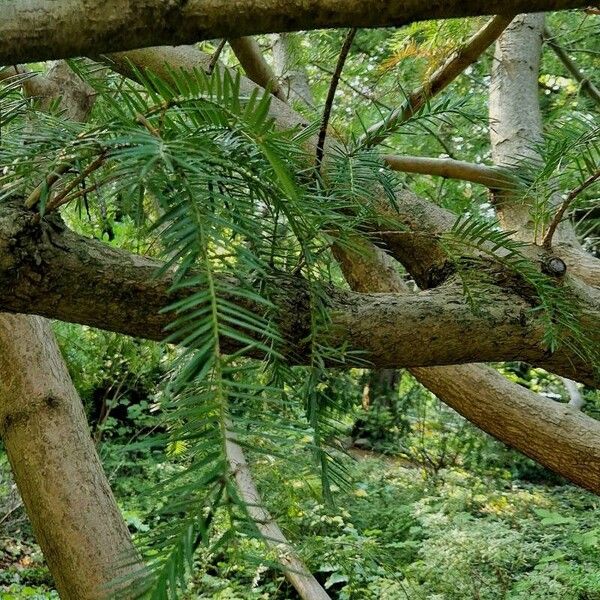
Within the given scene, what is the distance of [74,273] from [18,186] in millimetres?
102

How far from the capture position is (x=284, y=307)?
0.70 metres

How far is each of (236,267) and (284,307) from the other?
0.09 m

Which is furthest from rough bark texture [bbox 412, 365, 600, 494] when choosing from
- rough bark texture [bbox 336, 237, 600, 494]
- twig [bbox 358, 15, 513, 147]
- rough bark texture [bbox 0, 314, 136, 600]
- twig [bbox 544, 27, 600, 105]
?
twig [bbox 544, 27, 600, 105]

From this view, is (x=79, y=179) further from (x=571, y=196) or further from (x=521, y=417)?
(x=521, y=417)

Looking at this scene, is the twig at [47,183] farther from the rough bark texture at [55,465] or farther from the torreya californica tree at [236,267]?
the rough bark texture at [55,465]

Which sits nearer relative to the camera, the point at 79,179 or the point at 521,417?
the point at 79,179

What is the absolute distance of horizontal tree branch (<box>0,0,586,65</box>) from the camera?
0.45 metres

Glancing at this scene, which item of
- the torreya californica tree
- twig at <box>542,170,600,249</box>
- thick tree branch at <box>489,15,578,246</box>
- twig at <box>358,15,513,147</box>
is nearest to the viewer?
the torreya californica tree

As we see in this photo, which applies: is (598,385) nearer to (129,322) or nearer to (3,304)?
(129,322)

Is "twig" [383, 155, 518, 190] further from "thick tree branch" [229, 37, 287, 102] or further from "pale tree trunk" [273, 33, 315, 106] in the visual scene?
"pale tree trunk" [273, 33, 315, 106]

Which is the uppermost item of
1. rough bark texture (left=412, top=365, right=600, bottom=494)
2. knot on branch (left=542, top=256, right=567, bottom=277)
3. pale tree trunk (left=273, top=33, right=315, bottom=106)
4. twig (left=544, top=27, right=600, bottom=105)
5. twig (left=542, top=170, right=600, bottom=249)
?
pale tree trunk (left=273, top=33, right=315, bottom=106)

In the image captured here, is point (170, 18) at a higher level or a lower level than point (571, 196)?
higher

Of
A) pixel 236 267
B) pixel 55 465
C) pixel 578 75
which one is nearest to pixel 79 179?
pixel 236 267

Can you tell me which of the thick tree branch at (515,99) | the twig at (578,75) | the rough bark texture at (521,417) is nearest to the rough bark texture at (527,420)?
the rough bark texture at (521,417)
